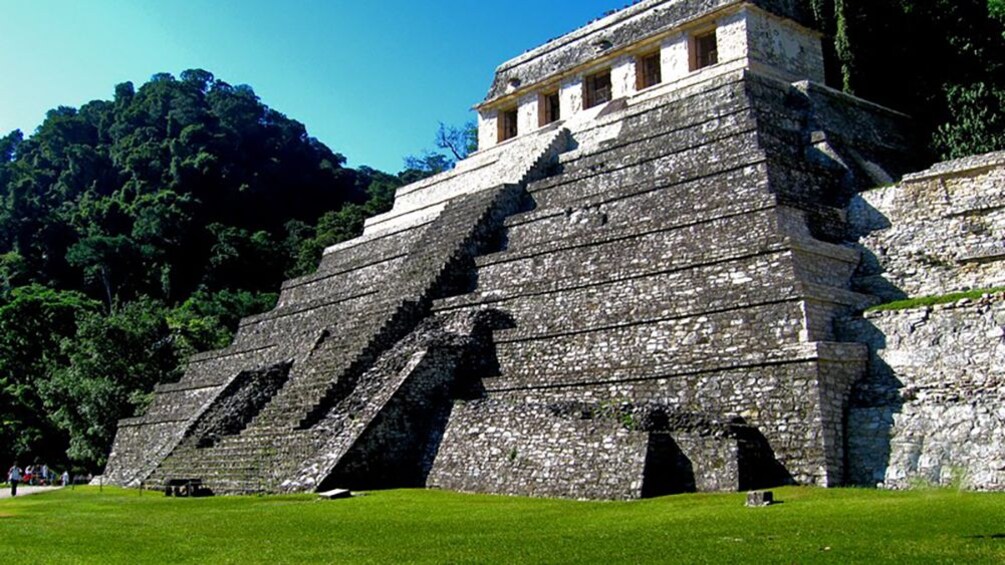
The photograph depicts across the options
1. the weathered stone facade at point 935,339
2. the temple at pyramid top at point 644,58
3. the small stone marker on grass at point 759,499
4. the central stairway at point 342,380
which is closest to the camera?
the small stone marker on grass at point 759,499

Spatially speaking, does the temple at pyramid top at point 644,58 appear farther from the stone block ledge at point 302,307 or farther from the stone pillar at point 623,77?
the stone block ledge at point 302,307

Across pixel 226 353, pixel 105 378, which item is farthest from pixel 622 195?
pixel 105 378

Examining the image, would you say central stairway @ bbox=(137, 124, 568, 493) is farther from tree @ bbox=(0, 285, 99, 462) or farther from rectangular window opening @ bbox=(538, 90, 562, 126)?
tree @ bbox=(0, 285, 99, 462)

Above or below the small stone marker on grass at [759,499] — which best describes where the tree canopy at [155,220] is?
above

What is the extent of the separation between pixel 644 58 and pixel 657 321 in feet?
38.4

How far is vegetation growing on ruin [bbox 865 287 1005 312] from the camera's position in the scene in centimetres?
1417

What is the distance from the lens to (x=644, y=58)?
26203 millimetres

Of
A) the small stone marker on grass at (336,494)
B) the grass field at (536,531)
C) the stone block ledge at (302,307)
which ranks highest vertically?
the stone block ledge at (302,307)

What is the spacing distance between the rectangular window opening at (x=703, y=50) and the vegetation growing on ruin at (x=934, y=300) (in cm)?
1100

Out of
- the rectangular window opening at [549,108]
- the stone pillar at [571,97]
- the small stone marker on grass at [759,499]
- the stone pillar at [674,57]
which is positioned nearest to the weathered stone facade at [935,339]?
the small stone marker on grass at [759,499]

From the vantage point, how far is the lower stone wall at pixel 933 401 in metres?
12.9

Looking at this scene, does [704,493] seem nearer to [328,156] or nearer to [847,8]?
[847,8]

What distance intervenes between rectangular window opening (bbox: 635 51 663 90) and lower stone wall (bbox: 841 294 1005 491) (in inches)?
493

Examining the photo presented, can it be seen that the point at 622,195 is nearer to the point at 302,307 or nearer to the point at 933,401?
the point at 933,401
